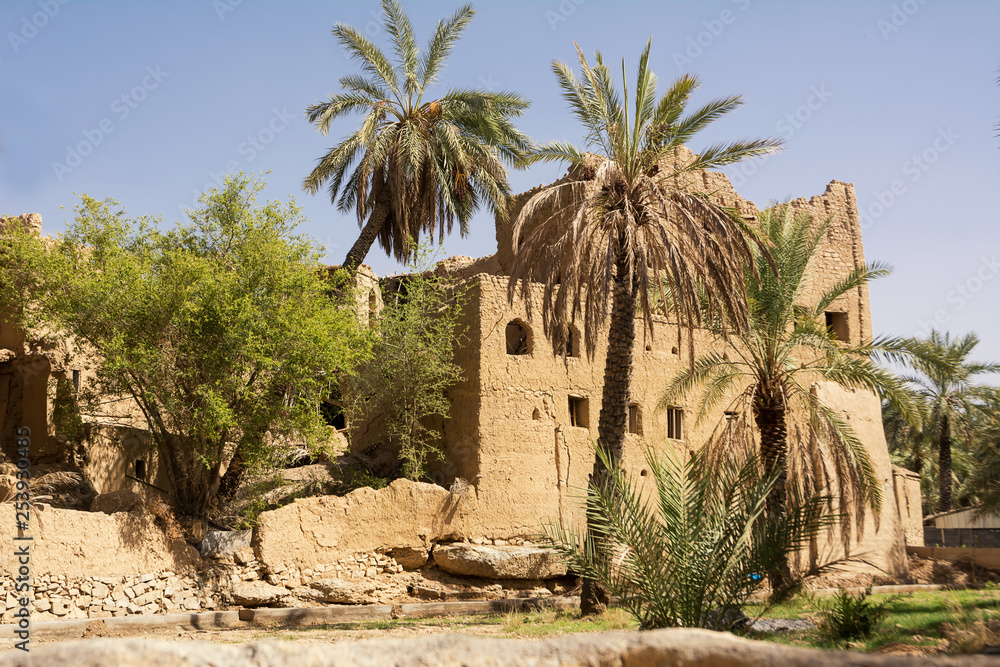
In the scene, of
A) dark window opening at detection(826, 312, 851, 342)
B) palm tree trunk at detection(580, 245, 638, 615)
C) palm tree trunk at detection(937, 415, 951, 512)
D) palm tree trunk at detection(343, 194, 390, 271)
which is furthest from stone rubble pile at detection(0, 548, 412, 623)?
palm tree trunk at detection(937, 415, 951, 512)

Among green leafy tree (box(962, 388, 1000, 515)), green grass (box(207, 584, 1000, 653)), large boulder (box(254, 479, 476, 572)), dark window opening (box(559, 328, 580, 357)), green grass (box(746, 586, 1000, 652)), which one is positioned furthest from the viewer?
green leafy tree (box(962, 388, 1000, 515))

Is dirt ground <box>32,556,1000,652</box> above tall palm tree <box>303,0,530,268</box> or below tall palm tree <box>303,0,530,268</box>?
below

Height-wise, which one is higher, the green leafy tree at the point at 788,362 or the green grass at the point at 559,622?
the green leafy tree at the point at 788,362

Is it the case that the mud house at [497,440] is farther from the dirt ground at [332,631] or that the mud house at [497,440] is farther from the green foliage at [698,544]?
the green foliage at [698,544]

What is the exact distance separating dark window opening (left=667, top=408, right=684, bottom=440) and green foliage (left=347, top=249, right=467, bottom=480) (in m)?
5.52

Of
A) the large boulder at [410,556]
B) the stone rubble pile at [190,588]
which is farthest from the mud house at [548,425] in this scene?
the stone rubble pile at [190,588]

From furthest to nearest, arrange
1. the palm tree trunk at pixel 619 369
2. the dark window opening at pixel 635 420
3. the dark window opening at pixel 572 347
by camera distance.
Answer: the dark window opening at pixel 635 420 → the dark window opening at pixel 572 347 → the palm tree trunk at pixel 619 369

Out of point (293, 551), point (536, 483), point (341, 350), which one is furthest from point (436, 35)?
point (293, 551)

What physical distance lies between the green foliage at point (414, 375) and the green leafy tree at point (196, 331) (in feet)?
6.11

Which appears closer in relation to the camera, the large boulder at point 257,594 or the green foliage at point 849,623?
the green foliage at point 849,623

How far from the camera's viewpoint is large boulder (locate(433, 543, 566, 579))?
15859mm

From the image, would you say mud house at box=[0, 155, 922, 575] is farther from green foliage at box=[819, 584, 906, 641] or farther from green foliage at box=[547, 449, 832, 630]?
green foliage at box=[547, 449, 832, 630]

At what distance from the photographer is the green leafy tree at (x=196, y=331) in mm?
14109

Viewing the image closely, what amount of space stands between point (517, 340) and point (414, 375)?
3.83m
